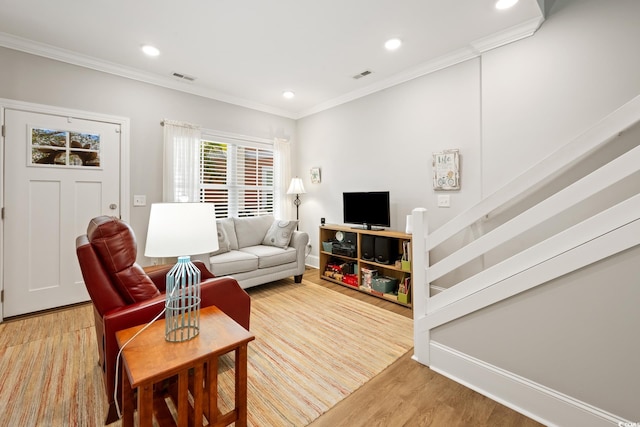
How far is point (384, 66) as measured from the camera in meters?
3.22

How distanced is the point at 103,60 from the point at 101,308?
299 centimetres

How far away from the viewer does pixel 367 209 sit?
3588 millimetres

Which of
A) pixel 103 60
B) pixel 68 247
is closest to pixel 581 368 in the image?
pixel 68 247

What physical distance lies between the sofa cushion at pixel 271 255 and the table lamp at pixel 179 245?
2.02 meters

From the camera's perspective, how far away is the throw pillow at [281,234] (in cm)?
378

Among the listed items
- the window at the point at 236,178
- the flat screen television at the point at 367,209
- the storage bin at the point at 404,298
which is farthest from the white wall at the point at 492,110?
the window at the point at 236,178

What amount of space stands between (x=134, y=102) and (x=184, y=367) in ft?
11.2

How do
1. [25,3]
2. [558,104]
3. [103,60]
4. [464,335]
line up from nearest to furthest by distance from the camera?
[464,335] < [25,3] < [558,104] < [103,60]

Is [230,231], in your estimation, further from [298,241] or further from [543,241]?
[543,241]

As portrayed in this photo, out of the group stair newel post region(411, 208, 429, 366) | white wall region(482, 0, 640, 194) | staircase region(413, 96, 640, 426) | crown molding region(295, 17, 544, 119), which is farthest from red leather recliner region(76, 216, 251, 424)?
crown molding region(295, 17, 544, 119)

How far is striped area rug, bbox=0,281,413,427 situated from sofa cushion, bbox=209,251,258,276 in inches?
18.2

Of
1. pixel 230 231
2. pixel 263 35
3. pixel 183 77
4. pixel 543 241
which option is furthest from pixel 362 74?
pixel 543 241

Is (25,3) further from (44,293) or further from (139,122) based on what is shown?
(44,293)

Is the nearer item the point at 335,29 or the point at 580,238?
the point at 580,238
